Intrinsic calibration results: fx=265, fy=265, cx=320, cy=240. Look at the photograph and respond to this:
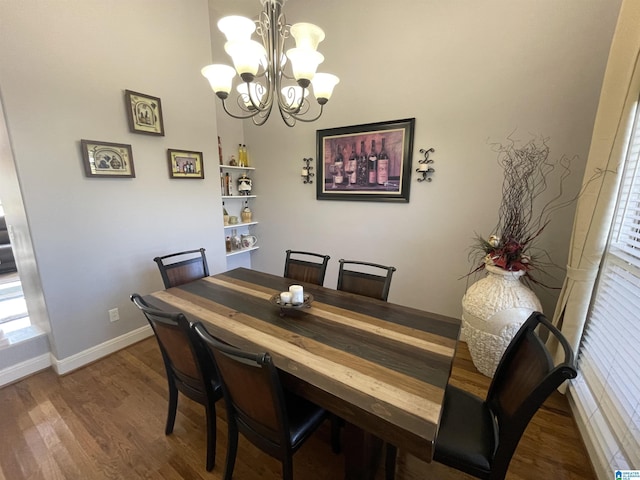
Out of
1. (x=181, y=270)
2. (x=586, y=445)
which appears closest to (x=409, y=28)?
(x=181, y=270)

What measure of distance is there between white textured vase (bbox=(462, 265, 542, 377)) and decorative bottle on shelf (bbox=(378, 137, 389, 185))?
1236 mm

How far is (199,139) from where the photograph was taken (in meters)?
2.79

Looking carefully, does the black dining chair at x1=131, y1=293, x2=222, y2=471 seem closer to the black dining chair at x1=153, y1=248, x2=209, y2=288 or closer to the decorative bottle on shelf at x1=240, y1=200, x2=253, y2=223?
the black dining chair at x1=153, y1=248, x2=209, y2=288

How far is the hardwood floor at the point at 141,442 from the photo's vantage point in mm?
1379

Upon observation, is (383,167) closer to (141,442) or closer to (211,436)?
(211,436)

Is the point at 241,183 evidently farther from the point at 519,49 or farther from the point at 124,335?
the point at 519,49

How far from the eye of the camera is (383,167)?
105 inches

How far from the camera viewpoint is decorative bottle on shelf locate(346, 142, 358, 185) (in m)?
2.81

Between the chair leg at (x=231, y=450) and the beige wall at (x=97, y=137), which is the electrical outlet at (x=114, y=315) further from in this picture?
the chair leg at (x=231, y=450)

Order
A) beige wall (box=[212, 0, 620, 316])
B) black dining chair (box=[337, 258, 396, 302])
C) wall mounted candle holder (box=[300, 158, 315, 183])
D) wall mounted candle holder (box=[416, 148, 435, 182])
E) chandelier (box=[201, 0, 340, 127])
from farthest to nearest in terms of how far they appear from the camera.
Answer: wall mounted candle holder (box=[300, 158, 315, 183]) < wall mounted candle holder (box=[416, 148, 435, 182]) < beige wall (box=[212, 0, 620, 316]) < black dining chair (box=[337, 258, 396, 302]) < chandelier (box=[201, 0, 340, 127])

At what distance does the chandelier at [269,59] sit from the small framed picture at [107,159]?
126 centimetres

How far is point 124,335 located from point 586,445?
343 centimetres

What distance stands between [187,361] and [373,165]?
2.30 m

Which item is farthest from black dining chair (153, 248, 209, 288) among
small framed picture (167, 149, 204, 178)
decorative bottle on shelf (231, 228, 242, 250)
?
decorative bottle on shelf (231, 228, 242, 250)
